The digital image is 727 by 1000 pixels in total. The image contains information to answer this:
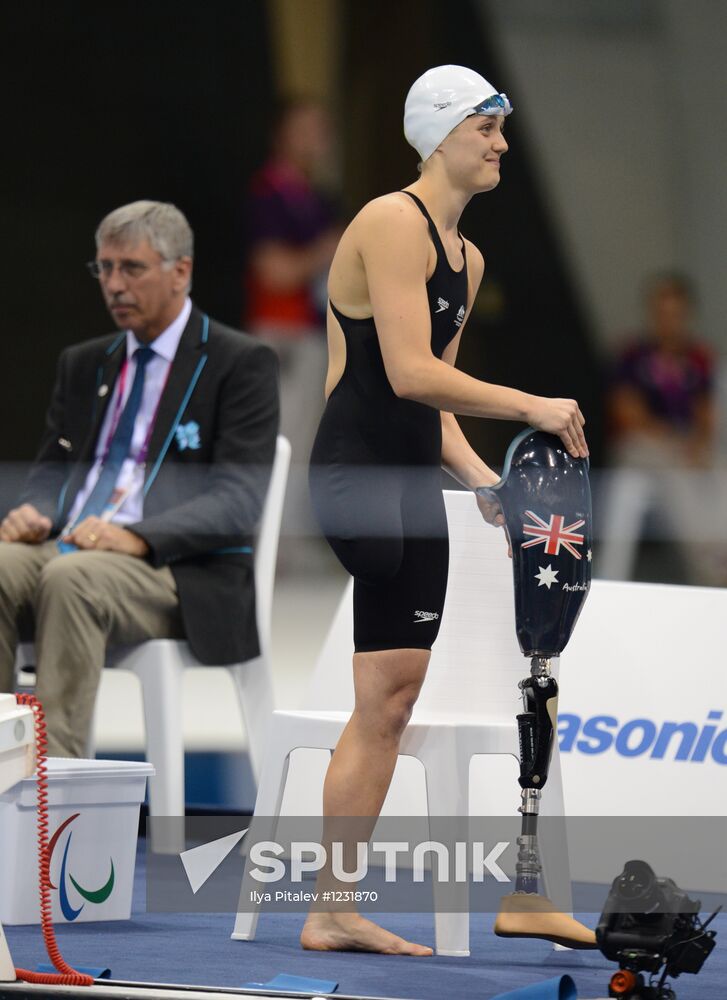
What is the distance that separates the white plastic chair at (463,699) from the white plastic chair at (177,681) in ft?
2.06

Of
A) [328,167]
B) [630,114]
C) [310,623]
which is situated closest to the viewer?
[310,623]

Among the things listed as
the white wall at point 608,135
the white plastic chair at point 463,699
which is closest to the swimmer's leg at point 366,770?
the white plastic chair at point 463,699

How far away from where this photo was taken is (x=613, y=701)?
3365mm

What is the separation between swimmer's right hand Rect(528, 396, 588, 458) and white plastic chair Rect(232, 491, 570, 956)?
1.29 ft

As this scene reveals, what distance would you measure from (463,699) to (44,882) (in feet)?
2.47

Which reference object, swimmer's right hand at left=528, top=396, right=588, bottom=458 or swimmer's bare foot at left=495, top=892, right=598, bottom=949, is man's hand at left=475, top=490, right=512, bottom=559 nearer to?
swimmer's right hand at left=528, top=396, right=588, bottom=458

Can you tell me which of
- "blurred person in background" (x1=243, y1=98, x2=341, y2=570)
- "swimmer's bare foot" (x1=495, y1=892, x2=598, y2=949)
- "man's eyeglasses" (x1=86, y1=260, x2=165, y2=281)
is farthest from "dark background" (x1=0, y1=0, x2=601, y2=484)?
"swimmer's bare foot" (x1=495, y1=892, x2=598, y2=949)

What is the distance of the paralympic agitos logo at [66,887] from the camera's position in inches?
112

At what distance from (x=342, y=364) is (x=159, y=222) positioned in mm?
1159

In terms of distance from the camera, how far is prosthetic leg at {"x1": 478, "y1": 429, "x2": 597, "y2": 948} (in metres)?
2.50

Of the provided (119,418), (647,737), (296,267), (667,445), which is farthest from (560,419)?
(296,267)

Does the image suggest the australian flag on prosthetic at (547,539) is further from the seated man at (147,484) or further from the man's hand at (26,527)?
the man's hand at (26,527)

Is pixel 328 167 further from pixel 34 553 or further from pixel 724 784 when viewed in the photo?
pixel 724 784

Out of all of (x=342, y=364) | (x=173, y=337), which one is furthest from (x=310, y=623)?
(x=342, y=364)
